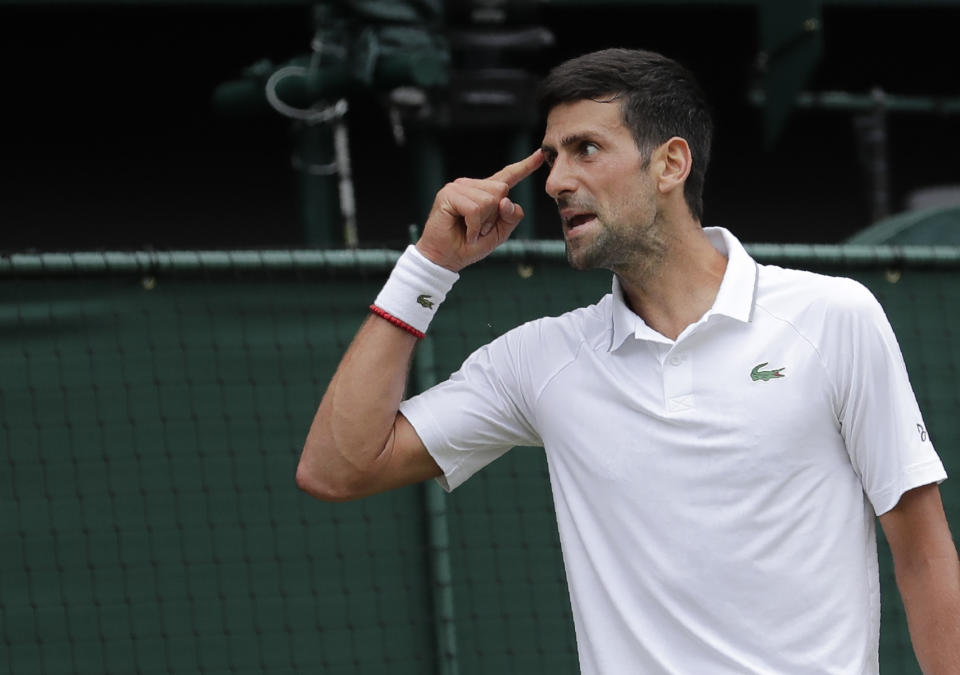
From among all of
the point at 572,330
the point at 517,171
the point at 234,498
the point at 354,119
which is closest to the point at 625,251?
the point at 572,330

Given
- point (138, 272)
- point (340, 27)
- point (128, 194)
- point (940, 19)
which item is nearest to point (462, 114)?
point (340, 27)

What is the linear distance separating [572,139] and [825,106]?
25.7 feet

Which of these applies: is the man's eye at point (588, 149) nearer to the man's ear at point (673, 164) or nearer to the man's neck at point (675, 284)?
the man's ear at point (673, 164)

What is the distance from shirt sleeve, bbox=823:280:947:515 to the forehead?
2.12 feet

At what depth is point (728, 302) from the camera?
2.66m

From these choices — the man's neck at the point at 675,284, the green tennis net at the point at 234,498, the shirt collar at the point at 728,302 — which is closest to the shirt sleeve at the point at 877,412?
the shirt collar at the point at 728,302

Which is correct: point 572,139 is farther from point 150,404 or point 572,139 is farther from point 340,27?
point 340,27

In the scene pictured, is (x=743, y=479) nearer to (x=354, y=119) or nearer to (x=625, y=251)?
(x=625, y=251)

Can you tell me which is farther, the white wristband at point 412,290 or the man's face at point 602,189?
the white wristband at point 412,290

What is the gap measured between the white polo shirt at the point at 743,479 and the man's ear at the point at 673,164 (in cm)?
23

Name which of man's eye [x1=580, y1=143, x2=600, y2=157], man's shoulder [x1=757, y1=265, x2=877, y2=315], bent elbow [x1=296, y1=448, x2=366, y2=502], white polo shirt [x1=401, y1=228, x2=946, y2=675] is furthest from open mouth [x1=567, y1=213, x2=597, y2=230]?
bent elbow [x1=296, y1=448, x2=366, y2=502]

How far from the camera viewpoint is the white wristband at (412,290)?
2877mm

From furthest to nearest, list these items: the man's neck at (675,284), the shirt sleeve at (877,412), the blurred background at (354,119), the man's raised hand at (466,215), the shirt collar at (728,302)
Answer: the blurred background at (354,119) → the man's raised hand at (466,215) → the man's neck at (675,284) → the shirt collar at (728,302) → the shirt sleeve at (877,412)

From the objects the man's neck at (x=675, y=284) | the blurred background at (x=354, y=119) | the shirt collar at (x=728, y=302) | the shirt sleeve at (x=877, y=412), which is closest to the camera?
the shirt sleeve at (x=877, y=412)
